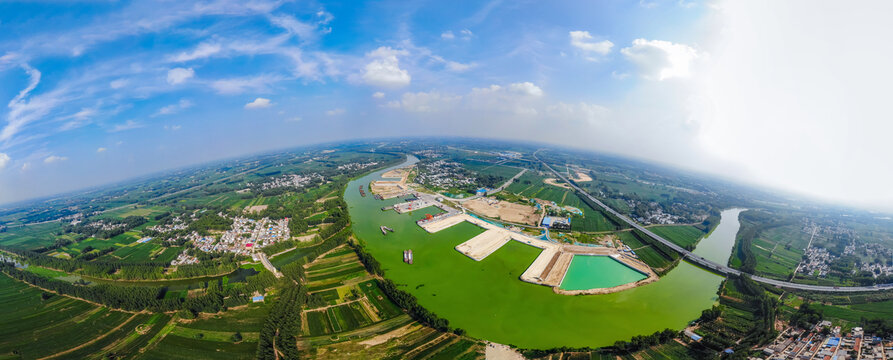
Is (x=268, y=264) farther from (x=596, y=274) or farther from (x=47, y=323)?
(x=596, y=274)

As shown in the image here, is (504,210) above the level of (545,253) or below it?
above

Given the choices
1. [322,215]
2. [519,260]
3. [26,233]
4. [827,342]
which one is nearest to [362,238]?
[322,215]

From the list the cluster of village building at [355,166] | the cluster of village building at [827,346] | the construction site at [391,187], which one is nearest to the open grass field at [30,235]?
the construction site at [391,187]

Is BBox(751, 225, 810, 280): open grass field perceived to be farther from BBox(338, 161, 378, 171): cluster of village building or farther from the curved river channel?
BBox(338, 161, 378, 171): cluster of village building

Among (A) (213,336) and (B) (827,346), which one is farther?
(A) (213,336)

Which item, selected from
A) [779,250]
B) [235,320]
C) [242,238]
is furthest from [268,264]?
[779,250]

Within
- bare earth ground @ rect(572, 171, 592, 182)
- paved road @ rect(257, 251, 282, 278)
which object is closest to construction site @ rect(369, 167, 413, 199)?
paved road @ rect(257, 251, 282, 278)

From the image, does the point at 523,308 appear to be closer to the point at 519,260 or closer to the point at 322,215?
the point at 519,260
